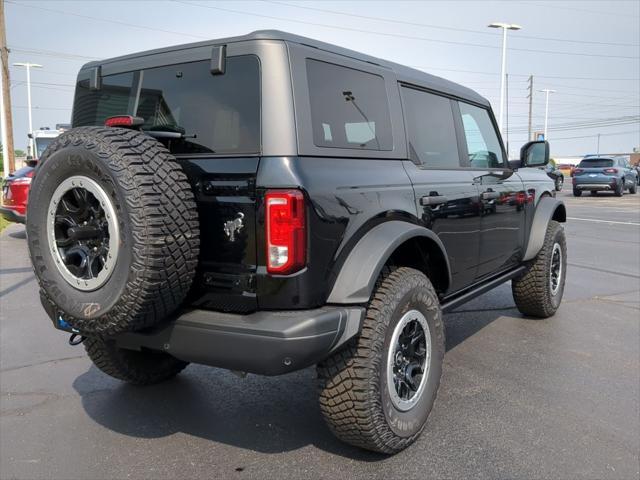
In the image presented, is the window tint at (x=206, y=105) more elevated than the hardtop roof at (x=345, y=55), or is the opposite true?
the hardtop roof at (x=345, y=55)

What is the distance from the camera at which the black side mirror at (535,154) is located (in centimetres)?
493

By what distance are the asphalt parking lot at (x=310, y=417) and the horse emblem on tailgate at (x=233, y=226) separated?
1.18 meters

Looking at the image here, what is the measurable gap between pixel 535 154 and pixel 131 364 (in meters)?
3.71

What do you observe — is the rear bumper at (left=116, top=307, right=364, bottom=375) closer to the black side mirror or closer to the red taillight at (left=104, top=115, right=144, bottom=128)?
the red taillight at (left=104, top=115, right=144, bottom=128)

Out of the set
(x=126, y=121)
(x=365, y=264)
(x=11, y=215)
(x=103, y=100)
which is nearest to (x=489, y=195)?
(x=365, y=264)

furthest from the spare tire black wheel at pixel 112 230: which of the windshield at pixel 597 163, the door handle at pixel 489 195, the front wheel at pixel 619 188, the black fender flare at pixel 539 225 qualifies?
the front wheel at pixel 619 188

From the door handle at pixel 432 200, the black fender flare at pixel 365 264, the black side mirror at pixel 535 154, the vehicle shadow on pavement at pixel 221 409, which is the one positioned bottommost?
the vehicle shadow on pavement at pixel 221 409

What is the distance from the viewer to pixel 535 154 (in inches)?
197

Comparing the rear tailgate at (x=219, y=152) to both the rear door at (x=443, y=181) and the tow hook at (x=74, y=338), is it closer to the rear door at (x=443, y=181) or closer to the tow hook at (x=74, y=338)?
the tow hook at (x=74, y=338)

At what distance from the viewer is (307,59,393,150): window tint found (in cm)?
276

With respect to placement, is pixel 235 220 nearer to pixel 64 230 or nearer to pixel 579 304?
pixel 64 230

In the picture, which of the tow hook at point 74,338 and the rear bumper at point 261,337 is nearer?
the rear bumper at point 261,337

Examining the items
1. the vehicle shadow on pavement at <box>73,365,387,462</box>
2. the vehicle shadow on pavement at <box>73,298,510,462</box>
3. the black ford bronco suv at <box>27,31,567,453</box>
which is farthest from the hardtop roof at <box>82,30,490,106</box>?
the vehicle shadow on pavement at <box>73,365,387,462</box>

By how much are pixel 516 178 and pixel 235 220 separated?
3013 millimetres
